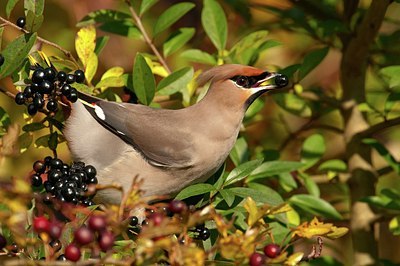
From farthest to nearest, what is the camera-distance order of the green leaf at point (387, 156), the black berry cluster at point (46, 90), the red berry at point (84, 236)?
the green leaf at point (387, 156)
the black berry cluster at point (46, 90)
the red berry at point (84, 236)

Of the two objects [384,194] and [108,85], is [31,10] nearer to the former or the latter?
[108,85]

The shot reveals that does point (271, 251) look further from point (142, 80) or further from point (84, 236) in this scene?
point (142, 80)

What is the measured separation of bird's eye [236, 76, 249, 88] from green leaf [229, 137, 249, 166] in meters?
0.20

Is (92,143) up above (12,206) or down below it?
below

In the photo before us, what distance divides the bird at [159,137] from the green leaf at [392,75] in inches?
12.0

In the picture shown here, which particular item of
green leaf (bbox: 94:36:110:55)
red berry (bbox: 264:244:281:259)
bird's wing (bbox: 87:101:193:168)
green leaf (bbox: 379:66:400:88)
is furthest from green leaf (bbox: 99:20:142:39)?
red berry (bbox: 264:244:281:259)

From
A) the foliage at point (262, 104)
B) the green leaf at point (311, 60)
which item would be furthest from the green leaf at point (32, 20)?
the green leaf at point (311, 60)

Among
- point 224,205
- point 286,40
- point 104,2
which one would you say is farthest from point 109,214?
point 104,2

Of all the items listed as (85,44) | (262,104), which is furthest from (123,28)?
(262,104)

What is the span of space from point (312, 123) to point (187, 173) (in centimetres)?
83

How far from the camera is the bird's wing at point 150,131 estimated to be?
2.45 meters

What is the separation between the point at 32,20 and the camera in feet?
7.11

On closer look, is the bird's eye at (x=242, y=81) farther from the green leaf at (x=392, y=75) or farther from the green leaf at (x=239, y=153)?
the green leaf at (x=392, y=75)

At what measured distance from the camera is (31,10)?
86.1 inches
